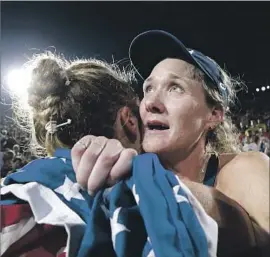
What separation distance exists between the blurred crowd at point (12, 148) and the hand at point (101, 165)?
398 mm

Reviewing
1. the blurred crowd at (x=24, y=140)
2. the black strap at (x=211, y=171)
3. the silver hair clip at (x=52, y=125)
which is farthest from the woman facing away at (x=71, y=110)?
the blurred crowd at (x=24, y=140)

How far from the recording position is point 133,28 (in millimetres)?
727

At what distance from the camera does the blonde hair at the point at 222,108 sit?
1.86 feet

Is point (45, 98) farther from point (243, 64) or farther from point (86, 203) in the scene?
point (243, 64)

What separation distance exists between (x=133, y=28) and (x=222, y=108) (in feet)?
0.85

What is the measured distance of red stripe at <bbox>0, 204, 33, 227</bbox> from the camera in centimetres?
43

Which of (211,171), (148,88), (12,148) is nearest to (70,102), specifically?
(148,88)

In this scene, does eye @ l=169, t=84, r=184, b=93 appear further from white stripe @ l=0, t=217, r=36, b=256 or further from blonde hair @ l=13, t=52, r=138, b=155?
white stripe @ l=0, t=217, r=36, b=256

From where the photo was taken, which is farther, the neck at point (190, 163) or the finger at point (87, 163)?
the neck at point (190, 163)

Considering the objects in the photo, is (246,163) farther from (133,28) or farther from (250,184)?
(133,28)

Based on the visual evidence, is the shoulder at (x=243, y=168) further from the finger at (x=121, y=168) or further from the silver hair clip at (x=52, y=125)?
the silver hair clip at (x=52, y=125)

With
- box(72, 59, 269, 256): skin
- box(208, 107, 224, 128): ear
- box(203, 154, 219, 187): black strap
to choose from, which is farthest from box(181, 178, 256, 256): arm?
box(208, 107, 224, 128): ear

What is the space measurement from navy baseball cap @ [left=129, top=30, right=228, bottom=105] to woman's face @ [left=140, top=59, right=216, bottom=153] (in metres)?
0.02

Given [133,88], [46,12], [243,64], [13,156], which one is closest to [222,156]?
[133,88]
